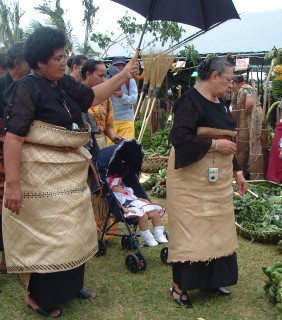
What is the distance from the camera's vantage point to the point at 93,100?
355 centimetres

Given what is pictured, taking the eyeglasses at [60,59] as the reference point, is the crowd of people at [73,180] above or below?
below

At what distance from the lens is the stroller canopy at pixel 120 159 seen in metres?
4.39

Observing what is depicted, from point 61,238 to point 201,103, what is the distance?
133 centimetres

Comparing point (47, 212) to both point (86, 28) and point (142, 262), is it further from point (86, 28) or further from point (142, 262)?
point (86, 28)

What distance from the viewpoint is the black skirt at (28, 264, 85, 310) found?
3.35 meters

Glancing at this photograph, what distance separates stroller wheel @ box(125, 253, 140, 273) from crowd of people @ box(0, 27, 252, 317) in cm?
57

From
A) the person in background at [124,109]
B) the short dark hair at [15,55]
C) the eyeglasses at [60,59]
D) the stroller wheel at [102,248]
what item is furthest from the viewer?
the person in background at [124,109]

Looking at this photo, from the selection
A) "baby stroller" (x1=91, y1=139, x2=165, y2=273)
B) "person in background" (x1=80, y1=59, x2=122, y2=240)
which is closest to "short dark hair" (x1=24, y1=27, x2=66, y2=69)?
"baby stroller" (x1=91, y1=139, x2=165, y2=273)

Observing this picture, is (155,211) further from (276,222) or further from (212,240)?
(276,222)

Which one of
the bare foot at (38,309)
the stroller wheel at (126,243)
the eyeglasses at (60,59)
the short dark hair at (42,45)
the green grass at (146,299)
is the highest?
the short dark hair at (42,45)

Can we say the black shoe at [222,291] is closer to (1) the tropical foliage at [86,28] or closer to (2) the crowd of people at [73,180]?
(2) the crowd of people at [73,180]

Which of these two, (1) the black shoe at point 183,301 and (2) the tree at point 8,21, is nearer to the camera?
(1) the black shoe at point 183,301

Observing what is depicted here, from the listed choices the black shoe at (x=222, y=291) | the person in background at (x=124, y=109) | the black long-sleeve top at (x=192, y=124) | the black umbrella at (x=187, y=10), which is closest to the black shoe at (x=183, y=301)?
the black shoe at (x=222, y=291)

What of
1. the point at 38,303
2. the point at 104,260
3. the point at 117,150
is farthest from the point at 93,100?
the point at 104,260
